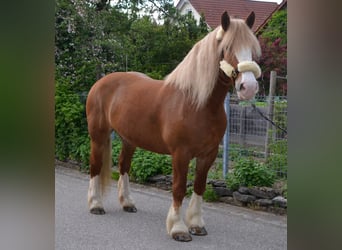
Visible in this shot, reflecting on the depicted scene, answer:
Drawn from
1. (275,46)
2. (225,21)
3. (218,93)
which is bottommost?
(218,93)

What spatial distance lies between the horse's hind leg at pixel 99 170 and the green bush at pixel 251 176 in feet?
4.44

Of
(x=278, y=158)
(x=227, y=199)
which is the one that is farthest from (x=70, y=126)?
(x=278, y=158)

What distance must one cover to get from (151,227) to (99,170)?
0.89 m

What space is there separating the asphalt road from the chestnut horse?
19 centimetres

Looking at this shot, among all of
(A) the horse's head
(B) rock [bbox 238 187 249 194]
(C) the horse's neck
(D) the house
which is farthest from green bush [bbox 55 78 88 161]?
(D) the house

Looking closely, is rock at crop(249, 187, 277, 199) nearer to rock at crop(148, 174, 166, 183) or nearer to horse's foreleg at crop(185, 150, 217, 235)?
horse's foreleg at crop(185, 150, 217, 235)

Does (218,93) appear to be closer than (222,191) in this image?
Yes

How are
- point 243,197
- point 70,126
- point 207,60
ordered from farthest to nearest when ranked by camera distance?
1. point 70,126
2. point 243,197
3. point 207,60

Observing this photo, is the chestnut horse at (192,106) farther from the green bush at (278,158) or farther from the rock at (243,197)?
the green bush at (278,158)

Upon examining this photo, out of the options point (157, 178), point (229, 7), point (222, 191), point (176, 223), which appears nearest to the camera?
point (176, 223)

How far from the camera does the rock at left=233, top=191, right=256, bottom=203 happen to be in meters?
4.20

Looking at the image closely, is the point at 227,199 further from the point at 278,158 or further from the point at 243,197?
the point at 278,158

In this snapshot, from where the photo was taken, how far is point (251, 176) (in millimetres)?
4320
